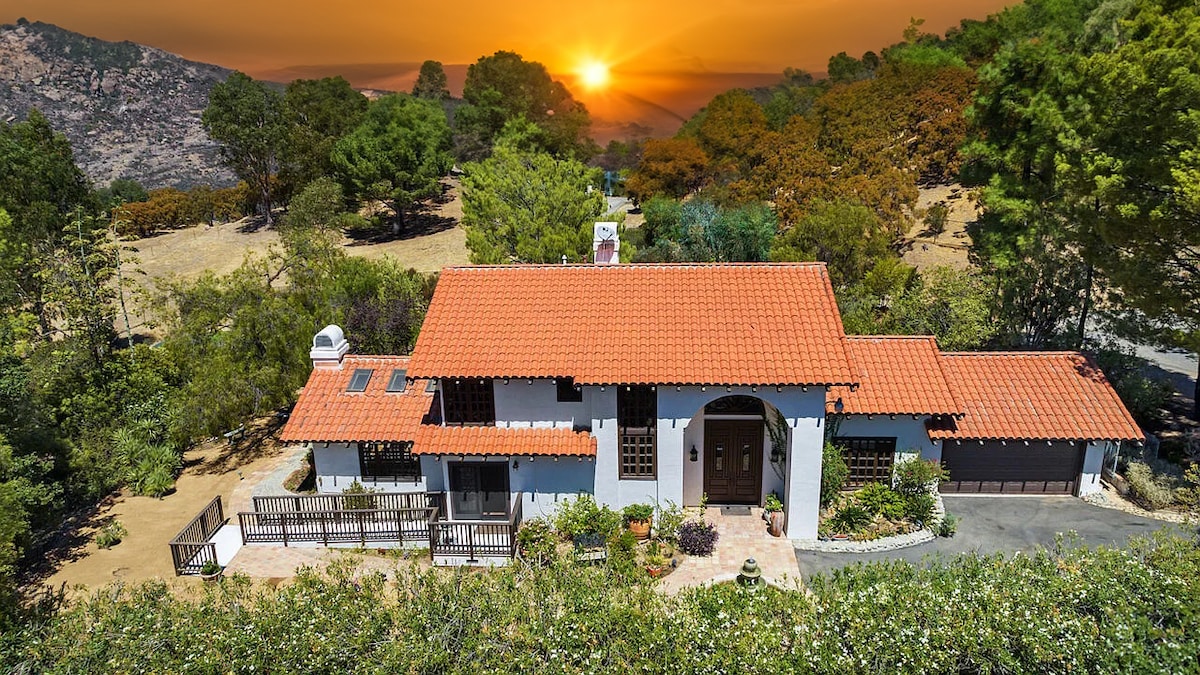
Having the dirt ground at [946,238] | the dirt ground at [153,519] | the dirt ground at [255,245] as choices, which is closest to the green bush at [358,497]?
the dirt ground at [153,519]

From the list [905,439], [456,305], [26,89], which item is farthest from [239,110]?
[26,89]

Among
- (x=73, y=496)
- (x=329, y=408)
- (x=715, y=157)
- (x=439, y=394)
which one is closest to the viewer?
(x=439, y=394)

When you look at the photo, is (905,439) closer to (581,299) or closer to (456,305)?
(581,299)

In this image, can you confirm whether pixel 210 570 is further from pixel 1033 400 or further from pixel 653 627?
pixel 1033 400

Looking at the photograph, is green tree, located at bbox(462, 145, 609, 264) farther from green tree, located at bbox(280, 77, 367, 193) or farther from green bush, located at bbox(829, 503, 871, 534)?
green tree, located at bbox(280, 77, 367, 193)

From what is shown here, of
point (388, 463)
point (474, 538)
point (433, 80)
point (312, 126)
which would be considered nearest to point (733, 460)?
point (474, 538)

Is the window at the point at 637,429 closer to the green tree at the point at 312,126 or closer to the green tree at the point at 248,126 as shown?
the green tree at the point at 312,126
